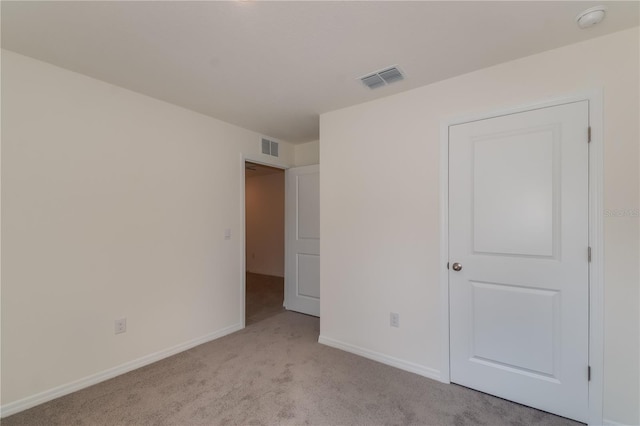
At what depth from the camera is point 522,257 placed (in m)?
2.00

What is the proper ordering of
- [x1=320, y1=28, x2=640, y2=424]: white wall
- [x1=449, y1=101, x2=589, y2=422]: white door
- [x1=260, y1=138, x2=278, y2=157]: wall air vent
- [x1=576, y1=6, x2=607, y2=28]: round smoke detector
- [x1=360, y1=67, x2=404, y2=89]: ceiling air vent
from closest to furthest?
[x1=576, y1=6, x2=607, y2=28]: round smoke detector → [x1=320, y1=28, x2=640, y2=424]: white wall → [x1=449, y1=101, x2=589, y2=422]: white door → [x1=360, y1=67, x2=404, y2=89]: ceiling air vent → [x1=260, y1=138, x2=278, y2=157]: wall air vent

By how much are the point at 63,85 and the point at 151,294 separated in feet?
6.07

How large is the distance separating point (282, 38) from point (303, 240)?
2.74 metres

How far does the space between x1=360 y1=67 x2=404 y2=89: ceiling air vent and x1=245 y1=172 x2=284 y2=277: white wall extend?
455cm

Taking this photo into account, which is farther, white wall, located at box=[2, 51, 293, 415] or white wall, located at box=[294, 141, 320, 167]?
white wall, located at box=[294, 141, 320, 167]

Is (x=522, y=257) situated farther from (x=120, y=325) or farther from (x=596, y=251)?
(x=120, y=325)

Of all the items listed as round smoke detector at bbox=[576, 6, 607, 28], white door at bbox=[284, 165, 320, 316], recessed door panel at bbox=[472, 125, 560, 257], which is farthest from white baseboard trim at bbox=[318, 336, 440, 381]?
round smoke detector at bbox=[576, 6, 607, 28]

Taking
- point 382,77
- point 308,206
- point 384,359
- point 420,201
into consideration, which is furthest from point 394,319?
point 382,77

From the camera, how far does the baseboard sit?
74.7 inches

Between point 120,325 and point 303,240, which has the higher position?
point 303,240

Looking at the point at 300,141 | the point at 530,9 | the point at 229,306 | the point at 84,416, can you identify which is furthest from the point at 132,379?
the point at 530,9

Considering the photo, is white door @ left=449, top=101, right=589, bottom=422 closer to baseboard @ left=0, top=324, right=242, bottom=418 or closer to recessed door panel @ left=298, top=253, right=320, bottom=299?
recessed door panel @ left=298, top=253, right=320, bottom=299

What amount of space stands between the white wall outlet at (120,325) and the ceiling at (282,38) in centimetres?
203

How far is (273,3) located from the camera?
1.48 meters
